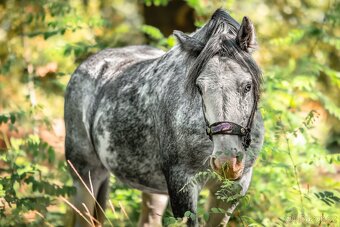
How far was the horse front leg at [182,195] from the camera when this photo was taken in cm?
435

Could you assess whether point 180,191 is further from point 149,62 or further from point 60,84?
point 60,84

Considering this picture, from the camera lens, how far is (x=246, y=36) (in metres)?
4.11

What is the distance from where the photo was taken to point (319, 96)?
23.1ft

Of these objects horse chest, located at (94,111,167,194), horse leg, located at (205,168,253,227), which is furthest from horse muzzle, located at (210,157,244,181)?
horse chest, located at (94,111,167,194)

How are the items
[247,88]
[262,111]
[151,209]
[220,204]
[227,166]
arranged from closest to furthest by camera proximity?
[227,166] → [247,88] → [220,204] → [262,111] → [151,209]

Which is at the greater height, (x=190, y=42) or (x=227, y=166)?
(x=190, y=42)

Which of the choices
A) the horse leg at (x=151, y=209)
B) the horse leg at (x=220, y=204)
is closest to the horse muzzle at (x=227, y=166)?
the horse leg at (x=220, y=204)

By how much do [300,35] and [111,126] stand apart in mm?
2811

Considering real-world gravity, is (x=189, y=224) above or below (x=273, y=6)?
below

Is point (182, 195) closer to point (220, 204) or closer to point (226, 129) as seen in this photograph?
point (220, 204)

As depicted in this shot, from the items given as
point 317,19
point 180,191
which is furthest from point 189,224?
point 317,19

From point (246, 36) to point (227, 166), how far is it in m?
0.95

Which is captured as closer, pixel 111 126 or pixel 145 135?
pixel 145 135

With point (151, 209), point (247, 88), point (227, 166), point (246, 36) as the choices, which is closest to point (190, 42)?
point (246, 36)
